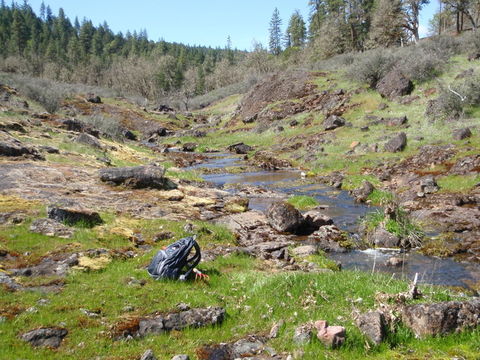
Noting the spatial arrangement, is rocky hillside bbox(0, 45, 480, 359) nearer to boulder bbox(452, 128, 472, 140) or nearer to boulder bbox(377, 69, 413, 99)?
boulder bbox(452, 128, 472, 140)

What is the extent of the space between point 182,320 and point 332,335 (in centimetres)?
289

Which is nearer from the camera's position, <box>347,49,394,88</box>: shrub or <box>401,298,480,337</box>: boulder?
<box>401,298,480,337</box>: boulder

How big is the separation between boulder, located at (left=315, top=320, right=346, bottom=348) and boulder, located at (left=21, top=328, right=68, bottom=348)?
4535 millimetres

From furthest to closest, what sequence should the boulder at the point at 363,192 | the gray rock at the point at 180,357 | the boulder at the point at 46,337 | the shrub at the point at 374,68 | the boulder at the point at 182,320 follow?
1. the shrub at the point at 374,68
2. the boulder at the point at 363,192
3. the boulder at the point at 182,320
4. the boulder at the point at 46,337
5. the gray rock at the point at 180,357

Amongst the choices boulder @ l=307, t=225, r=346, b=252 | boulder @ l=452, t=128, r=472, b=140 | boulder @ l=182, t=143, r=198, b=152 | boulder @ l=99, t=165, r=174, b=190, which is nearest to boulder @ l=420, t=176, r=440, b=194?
boulder @ l=452, t=128, r=472, b=140

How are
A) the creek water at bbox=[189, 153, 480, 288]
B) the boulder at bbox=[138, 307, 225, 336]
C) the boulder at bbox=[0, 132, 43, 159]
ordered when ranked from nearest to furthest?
the boulder at bbox=[138, 307, 225, 336] < the creek water at bbox=[189, 153, 480, 288] < the boulder at bbox=[0, 132, 43, 159]

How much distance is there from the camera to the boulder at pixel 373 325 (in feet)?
22.0

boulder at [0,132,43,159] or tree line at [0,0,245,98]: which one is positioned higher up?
tree line at [0,0,245,98]

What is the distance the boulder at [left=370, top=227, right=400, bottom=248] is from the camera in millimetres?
13977

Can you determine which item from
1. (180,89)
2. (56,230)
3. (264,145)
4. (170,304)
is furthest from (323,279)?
(180,89)

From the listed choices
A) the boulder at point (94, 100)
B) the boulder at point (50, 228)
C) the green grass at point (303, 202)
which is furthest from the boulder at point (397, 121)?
the boulder at point (94, 100)

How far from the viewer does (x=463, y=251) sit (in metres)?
13.1

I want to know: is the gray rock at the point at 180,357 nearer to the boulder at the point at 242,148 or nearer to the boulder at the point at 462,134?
the boulder at the point at 462,134

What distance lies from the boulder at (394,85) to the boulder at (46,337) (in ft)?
127
